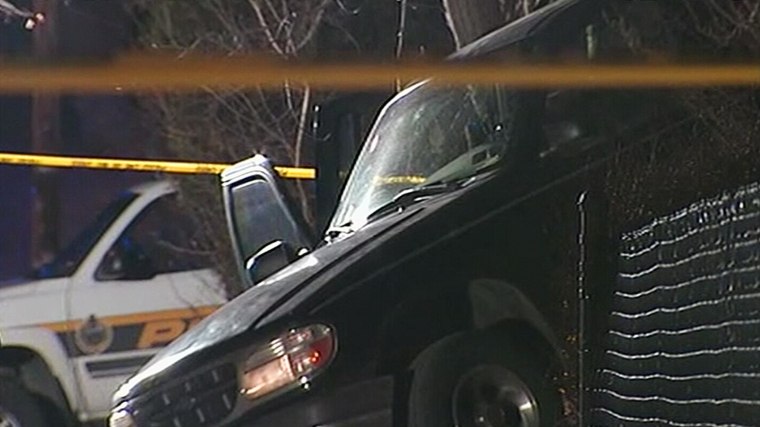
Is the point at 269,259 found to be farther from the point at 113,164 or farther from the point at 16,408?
the point at 113,164

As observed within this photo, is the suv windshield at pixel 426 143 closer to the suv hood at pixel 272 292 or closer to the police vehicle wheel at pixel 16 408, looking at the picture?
the suv hood at pixel 272 292

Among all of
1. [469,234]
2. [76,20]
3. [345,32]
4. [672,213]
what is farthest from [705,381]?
[76,20]

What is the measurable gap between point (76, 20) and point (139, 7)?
2.07ft

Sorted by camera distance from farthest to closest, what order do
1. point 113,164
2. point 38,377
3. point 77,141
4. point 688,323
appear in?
point 113,164 < point 77,141 < point 38,377 < point 688,323

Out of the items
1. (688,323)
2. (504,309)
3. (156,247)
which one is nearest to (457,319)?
(504,309)

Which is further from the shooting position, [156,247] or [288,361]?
[156,247]

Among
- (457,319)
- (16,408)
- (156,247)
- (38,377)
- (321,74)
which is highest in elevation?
(321,74)

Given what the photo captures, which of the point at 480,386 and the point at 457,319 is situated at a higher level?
the point at 457,319

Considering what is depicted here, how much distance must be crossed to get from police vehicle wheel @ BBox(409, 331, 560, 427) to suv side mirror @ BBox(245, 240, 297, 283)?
71cm

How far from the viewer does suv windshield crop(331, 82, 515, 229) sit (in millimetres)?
3943

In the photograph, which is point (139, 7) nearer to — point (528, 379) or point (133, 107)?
point (133, 107)

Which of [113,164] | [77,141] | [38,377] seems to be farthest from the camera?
[113,164]

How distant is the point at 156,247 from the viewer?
5.32m

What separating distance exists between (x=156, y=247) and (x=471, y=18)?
154cm
